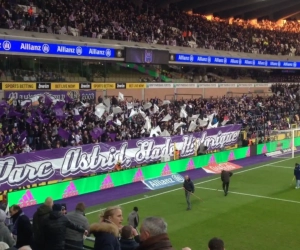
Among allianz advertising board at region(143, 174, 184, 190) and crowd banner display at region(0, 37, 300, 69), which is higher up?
crowd banner display at region(0, 37, 300, 69)

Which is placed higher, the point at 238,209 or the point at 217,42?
the point at 217,42

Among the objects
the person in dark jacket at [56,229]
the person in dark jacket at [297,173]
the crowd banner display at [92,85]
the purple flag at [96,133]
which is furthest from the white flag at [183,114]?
the person in dark jacket at [56,229]

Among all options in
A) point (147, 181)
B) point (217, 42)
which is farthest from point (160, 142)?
point (217, 42)

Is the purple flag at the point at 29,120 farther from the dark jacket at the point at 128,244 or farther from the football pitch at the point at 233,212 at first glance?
the dark jacket at the point at 128,244

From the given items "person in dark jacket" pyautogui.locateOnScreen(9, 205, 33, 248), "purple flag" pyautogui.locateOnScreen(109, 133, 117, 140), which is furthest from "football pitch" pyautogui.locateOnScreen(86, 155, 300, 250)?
"person in dark jacket" pyautogui.locateOnScreen(9, 205, 33, 248)

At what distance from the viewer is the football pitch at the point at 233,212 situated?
15906mm

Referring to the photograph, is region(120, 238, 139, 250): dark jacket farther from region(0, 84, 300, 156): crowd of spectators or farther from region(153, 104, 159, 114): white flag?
region(153, 104, 159, 114): white flag

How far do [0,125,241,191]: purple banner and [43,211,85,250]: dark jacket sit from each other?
1287cm

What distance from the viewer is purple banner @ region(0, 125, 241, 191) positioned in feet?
64.4

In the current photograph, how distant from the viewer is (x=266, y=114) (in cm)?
4359

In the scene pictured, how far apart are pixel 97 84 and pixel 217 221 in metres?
17.3

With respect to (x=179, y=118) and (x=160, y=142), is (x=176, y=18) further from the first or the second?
(x=160, y=142)

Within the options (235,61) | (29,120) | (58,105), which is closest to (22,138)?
(29,120)

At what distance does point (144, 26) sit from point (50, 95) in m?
14.8
